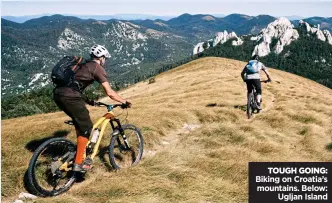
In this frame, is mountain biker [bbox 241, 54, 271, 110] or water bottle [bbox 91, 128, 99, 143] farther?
mountain biker [bbox 241, 54, 271, 110]

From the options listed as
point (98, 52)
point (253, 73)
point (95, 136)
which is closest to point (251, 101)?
point (253, 73)

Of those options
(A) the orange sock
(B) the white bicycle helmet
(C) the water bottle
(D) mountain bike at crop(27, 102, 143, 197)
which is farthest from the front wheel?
(B) the white bicycle helmet

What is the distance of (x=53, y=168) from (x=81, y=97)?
82.1 inches

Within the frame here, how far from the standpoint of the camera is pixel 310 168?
393 inches

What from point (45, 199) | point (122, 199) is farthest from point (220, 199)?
point (45, 199)

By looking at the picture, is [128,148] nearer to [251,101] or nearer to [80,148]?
[80,148]

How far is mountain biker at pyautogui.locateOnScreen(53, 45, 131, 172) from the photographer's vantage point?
373 inches

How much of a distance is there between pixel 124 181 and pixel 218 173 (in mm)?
3027

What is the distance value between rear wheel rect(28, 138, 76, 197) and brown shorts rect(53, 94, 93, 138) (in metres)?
0.59

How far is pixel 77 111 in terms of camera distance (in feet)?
31.8

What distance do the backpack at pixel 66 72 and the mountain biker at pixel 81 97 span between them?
10 centimetres

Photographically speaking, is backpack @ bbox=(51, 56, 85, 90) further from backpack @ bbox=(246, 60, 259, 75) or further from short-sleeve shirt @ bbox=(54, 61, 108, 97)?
backpack @ bbox=(246, 60, 259, 75)

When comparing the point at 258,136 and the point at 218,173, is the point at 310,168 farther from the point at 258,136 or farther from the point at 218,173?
the point at 258,136
